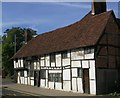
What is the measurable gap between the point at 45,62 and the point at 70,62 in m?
6.01

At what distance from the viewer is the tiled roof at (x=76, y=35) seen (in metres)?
26.0

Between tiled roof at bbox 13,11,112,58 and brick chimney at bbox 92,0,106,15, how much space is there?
0.68 metres

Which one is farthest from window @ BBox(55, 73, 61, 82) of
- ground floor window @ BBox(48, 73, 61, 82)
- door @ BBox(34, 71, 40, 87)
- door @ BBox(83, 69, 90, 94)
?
door @ BBox(34, 71, 40, 87)

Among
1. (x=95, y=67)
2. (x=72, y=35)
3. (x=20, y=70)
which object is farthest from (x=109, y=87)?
(x=20, y=70)

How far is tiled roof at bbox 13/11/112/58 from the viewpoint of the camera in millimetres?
25969

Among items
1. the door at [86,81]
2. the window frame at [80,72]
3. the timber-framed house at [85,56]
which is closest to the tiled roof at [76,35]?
the timber-framed house at [85,56]

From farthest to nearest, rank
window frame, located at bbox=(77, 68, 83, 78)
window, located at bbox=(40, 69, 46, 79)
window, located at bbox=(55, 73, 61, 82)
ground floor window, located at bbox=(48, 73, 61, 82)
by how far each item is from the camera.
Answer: window, located at bbox=(40, 69, 46, 79)
ground floor window, located at bbox=(48, 73, 61, 82)
window, located at bbox=(55, 73, 61, 82)
window frame, located at bbox=(77, 68, 83, 78)

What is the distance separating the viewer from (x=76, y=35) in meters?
29.4

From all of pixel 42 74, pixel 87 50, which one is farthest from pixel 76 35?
pixel 42 74

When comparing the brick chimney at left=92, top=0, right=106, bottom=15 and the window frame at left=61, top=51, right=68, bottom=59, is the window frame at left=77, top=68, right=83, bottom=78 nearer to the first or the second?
the window frame at left=61, top=51, right=68, bottom=59

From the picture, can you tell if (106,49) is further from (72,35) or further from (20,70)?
(20,70)

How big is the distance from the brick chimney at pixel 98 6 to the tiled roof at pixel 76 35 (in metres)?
0.68

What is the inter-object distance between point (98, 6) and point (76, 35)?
3.97 meters

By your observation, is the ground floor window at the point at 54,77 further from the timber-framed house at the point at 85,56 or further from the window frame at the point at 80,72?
the window frame at the point at 80,72
